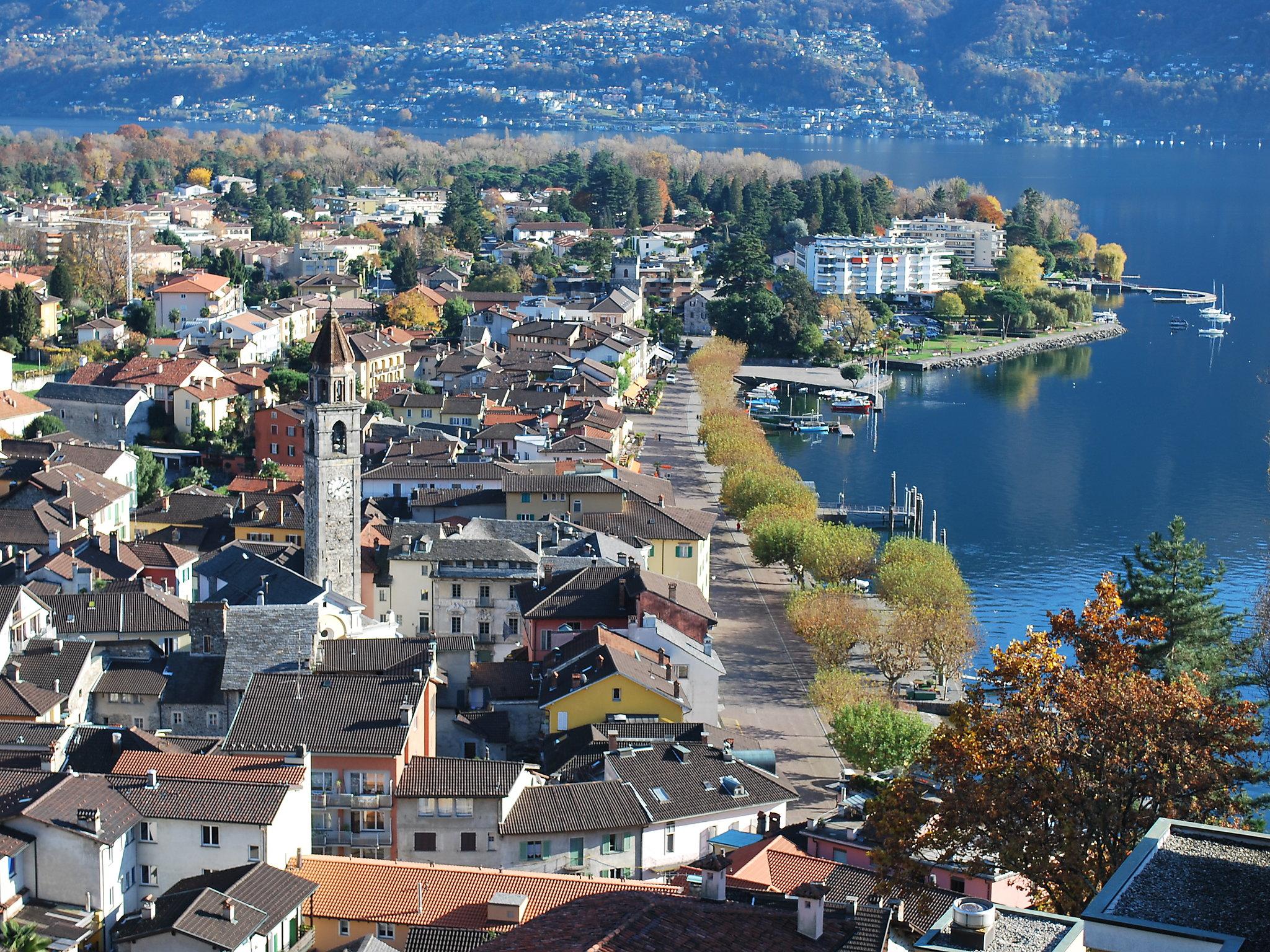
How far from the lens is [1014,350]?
224 feet

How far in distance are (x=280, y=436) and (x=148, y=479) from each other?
4645 mm

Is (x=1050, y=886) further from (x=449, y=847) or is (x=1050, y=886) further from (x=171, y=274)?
(x=171, y=274)

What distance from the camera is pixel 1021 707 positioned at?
11641mm

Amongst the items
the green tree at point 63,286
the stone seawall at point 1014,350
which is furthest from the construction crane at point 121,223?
the stone seawall at point 1014,350

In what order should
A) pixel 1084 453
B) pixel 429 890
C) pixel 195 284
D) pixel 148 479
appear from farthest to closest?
pixel 195 284 → pixel 1084 453 → pixel 148 479 → pixel 429 890

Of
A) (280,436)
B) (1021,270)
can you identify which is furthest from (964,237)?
(280,436)

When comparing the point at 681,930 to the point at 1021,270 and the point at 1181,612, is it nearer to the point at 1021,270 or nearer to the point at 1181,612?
the point at 1181,612

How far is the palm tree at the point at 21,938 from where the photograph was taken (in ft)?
44.3

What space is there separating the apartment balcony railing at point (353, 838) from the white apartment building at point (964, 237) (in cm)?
6597

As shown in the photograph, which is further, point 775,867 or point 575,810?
point 575,810

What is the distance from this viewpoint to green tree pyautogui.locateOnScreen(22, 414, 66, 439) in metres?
39.3

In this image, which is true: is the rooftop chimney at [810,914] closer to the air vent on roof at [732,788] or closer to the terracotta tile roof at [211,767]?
the terracotta tile roof at [211,767]

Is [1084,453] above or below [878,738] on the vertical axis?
below

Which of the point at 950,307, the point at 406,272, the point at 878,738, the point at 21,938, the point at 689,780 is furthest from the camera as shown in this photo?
the point at 950,307
